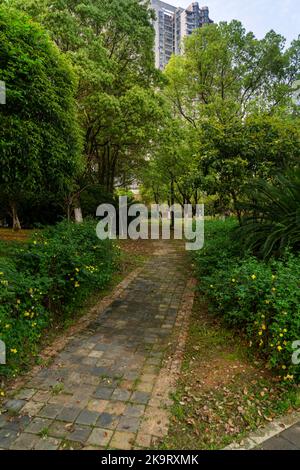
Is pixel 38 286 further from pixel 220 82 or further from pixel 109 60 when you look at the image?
pixel 220 82

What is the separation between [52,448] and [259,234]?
4.02 metres

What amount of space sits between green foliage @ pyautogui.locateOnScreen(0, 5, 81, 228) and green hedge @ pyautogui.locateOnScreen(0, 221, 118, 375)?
47.7 inches

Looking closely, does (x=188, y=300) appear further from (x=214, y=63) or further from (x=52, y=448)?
(x=214, y=63)

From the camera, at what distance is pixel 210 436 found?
2.32 m

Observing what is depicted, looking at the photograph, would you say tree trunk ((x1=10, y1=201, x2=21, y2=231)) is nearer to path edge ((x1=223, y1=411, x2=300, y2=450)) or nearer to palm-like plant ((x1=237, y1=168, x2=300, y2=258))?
palm-like plant ((x1=237, y1=168, x2=300, y2=258))

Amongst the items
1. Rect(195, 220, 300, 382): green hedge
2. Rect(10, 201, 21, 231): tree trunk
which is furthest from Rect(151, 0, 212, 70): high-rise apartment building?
Rect(195, 220, 300, 382): green hedge

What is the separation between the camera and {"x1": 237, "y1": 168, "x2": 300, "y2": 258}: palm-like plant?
14.2ft

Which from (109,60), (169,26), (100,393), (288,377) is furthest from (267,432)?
(169,26)

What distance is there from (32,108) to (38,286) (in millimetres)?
3365

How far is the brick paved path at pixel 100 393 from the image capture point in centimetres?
226

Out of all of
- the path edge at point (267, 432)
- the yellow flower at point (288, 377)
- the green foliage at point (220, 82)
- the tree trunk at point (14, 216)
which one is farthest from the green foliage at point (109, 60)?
the path edge at point (267, 432)

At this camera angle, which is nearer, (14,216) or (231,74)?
(14,216)

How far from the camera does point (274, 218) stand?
489 cm
